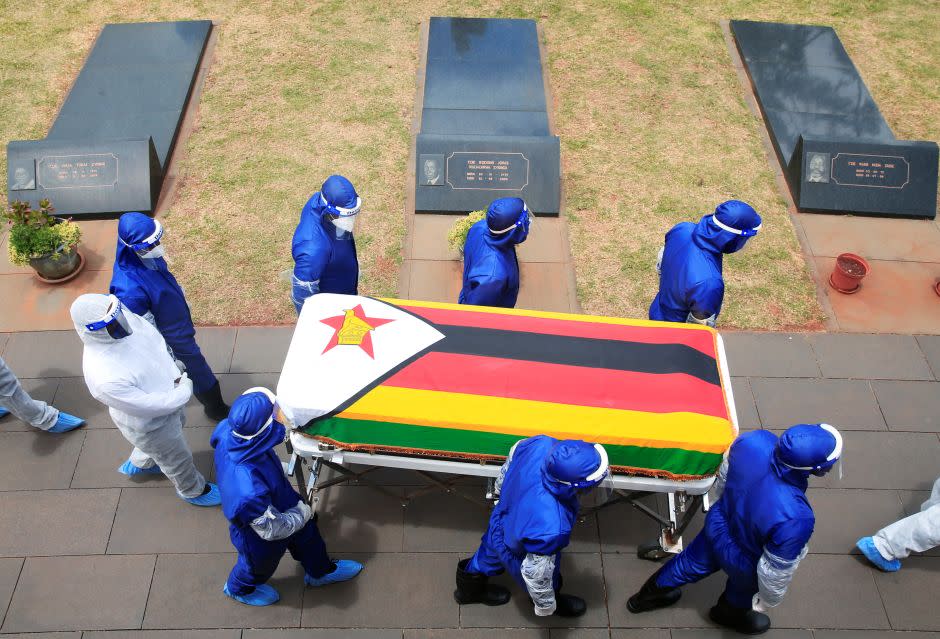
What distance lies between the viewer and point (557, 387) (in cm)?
403

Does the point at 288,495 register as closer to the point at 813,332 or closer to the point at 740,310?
the point at 740,310

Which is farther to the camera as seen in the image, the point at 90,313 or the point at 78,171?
the point at 78,171

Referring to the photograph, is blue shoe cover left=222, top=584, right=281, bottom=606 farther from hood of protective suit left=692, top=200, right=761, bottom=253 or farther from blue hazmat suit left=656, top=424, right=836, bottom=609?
hood of protective suit left=692, top=200, right=761, bottom=253

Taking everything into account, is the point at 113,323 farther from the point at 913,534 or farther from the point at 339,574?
the point at 913,534

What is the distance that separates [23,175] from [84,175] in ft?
2.07

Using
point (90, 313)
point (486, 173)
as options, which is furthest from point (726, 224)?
point (90, 313)

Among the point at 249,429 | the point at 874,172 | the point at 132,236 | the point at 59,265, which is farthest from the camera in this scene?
the point at 874,172

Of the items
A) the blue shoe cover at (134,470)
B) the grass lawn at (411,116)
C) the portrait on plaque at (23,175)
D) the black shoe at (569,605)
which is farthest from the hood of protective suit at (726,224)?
the portrait on plaque at (23,175)

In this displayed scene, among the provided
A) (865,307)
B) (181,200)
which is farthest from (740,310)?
(181,200)

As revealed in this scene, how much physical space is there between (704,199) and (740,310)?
1.63 meters

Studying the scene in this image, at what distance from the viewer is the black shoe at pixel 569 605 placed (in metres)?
4.41

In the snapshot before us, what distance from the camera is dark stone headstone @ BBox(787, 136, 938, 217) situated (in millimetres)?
7402

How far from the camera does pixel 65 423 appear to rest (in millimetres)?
5320

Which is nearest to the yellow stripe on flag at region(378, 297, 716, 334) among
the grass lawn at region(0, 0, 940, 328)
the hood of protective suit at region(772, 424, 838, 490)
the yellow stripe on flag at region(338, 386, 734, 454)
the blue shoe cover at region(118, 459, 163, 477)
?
the yellow stripe on flag at region(338, 386, 734, 454)
